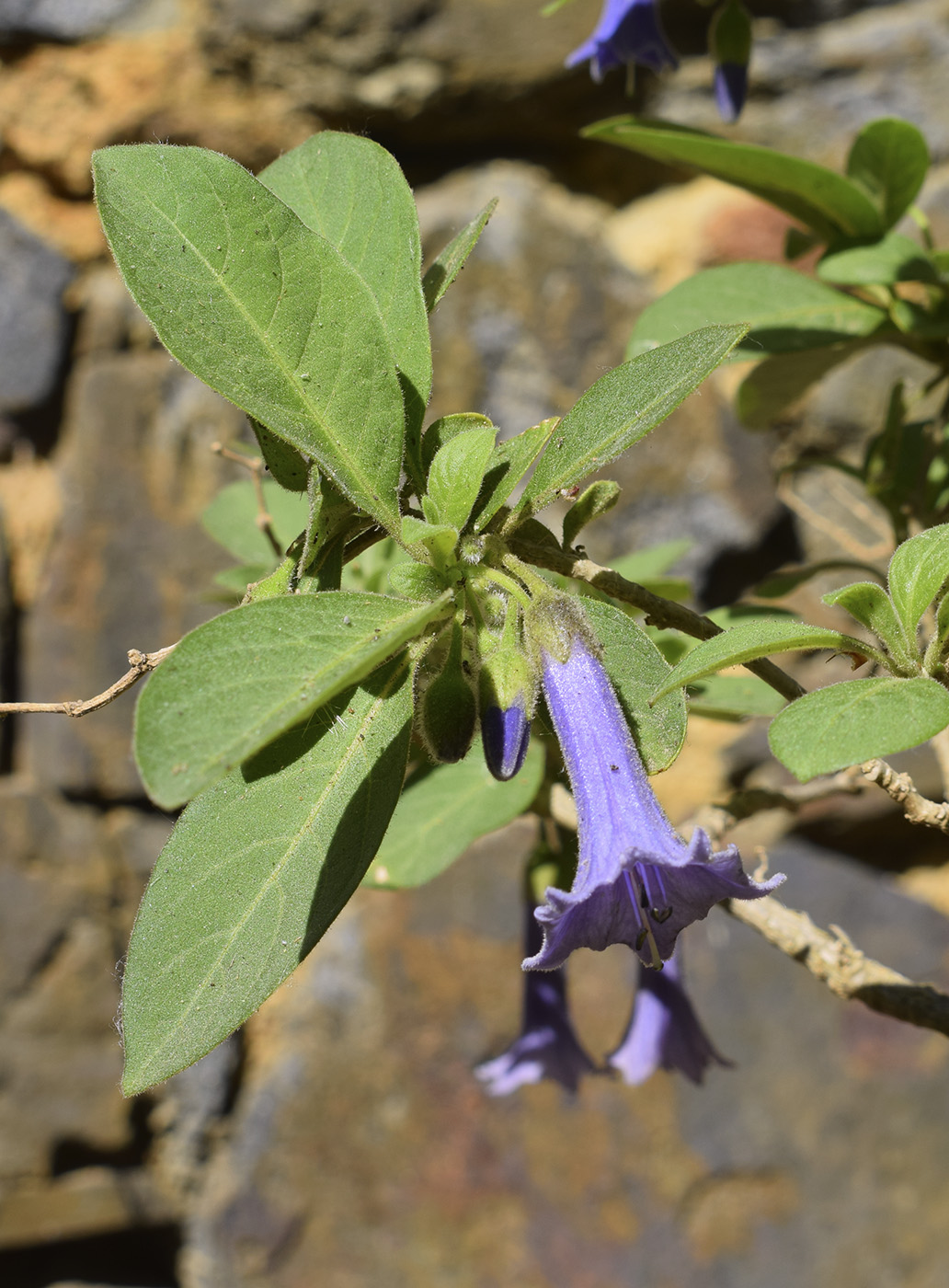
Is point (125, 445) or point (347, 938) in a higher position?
point (125, 445)

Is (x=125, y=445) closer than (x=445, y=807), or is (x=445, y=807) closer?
(x=445, y=807)

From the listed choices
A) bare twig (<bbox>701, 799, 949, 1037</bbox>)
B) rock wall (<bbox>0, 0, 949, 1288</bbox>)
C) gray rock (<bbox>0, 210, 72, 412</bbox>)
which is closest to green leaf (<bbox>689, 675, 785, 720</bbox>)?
bare twig (<bbox>701, 799, 949, 1037</bbox>)

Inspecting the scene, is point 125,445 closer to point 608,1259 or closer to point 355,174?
point 355,174

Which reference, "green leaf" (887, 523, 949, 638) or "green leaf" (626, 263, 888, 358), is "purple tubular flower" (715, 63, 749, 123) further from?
"green leaf" (887, 523, 949, 638)

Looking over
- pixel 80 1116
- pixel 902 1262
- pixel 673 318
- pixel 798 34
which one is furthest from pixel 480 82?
pixel 902 1262

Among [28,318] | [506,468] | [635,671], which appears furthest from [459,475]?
[28,318]

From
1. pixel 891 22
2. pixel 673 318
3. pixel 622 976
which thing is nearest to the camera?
pixel 673 318
